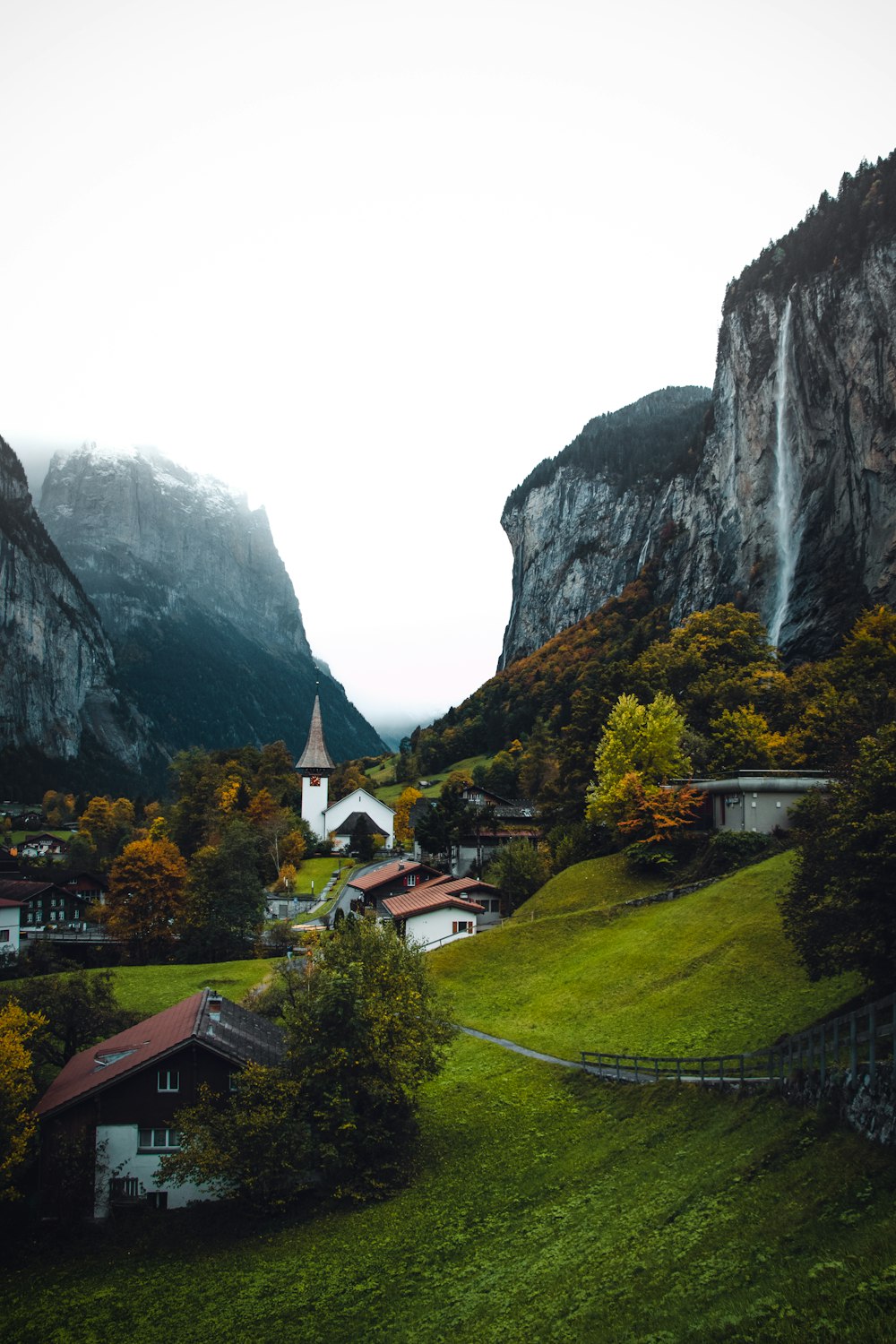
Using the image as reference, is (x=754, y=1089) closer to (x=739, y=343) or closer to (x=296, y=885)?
(x=296, y=885)

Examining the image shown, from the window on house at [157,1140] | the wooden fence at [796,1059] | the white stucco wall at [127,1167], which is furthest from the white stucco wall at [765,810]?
the white stucco wall at [127,1167]

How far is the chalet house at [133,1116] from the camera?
2930 centimetres

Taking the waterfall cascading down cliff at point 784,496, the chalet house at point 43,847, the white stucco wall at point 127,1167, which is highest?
the waterfall cascading down cliff at point 784,496

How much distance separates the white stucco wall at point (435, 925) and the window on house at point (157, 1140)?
1025 inches

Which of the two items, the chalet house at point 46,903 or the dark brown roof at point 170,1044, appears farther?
the chalet house at point 46,903

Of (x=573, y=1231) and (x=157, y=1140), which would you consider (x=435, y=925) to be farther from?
(x=573, y=1231)

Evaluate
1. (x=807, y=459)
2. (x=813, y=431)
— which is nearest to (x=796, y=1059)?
(x=807, y=459)

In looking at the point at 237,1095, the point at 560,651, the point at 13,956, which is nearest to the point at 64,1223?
the point at 237,1095

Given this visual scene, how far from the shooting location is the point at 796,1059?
22672 mm

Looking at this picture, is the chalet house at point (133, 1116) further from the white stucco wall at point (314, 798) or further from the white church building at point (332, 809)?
the white stucco wall at point (314, 798)

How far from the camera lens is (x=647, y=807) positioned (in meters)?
53.1

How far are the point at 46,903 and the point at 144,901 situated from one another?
73.0ft

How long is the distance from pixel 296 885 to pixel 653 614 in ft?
209

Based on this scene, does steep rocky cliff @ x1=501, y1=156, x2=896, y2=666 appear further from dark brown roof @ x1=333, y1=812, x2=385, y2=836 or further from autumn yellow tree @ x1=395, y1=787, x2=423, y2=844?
dark brown roof @ x1=333, y1=812, x2=385, y2=836
